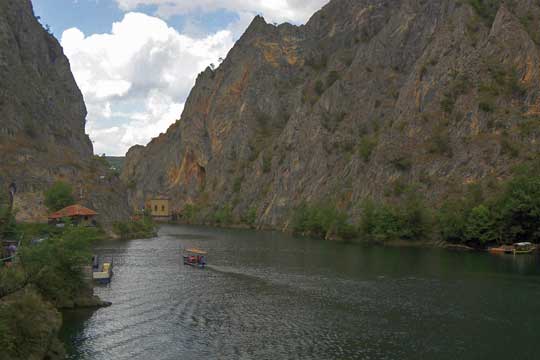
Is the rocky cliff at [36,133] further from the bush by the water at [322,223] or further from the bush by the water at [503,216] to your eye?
the bush by the water at [503,216]

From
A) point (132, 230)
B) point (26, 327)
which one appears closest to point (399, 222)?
point (132, 230)

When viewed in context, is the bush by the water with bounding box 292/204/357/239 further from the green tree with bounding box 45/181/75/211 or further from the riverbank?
the riverbank

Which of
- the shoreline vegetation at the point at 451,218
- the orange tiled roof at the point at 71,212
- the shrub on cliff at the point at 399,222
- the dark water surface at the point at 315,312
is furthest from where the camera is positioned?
the shrub on cliff at the point at 399,222

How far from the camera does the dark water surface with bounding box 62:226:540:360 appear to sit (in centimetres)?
3481

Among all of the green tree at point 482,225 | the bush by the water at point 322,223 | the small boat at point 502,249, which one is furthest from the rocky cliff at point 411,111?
the small boat at point 502,249

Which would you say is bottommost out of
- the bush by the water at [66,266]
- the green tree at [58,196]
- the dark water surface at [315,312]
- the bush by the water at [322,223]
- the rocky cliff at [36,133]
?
the dark water surface at [315,312]

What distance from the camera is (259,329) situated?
130ft

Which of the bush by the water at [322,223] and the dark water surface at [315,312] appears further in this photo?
the bush by the water at [322,223]

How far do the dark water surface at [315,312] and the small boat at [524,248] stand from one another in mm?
9195

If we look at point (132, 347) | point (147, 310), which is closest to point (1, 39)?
point (147, 310)

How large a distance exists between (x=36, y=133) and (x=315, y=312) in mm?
→ 97430

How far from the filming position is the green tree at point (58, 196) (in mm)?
106938

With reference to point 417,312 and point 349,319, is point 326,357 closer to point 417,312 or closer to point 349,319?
point 349,319

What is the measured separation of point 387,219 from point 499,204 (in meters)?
22.0
